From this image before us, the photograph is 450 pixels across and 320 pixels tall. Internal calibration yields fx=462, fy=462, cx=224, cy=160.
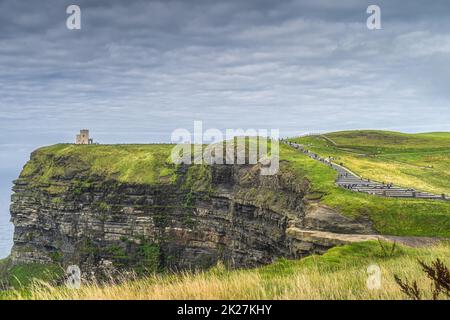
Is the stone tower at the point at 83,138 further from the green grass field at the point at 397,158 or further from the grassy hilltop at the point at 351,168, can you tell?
the green grass field at the point at 397,158

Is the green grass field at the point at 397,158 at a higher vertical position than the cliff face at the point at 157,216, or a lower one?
higher

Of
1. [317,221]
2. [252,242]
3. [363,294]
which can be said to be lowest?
[252,242]

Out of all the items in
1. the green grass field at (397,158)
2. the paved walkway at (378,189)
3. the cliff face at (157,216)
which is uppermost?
the green grass field at (397,158)

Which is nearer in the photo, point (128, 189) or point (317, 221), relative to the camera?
point (317, 221)

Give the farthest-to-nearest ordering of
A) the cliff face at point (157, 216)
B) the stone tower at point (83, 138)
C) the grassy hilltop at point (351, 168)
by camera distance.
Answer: the stone tower at point (83, 138) < the cliff face at point (157, 216) < the grassy hilltop at point (351, 168)

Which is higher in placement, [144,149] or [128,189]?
[144,149]

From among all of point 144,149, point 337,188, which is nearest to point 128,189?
point 144,149

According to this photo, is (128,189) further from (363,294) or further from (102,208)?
(363,294)

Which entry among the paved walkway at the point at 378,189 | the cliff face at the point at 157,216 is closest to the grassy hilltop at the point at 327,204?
the cliff face at the point at 157,216

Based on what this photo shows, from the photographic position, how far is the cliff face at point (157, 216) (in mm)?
74875
